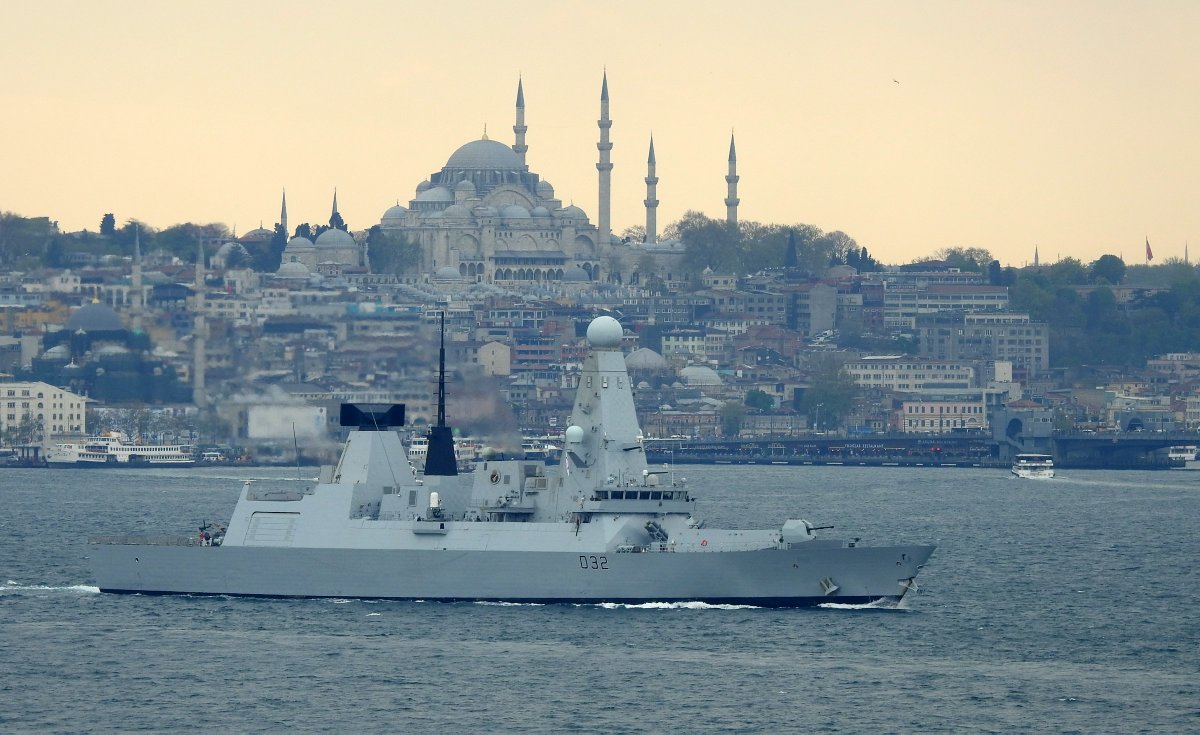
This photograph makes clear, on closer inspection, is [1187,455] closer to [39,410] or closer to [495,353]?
[495,353]

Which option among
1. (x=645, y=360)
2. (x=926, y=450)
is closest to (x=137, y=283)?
(x=645, y=360)

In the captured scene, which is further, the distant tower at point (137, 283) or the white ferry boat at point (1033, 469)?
the distant tower at point (137, 283)

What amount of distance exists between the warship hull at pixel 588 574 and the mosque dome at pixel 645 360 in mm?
114325

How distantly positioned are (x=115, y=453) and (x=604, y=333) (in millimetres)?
71080

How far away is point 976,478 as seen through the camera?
4343 inches

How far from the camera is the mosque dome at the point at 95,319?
13388cm

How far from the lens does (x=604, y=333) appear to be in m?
46.9

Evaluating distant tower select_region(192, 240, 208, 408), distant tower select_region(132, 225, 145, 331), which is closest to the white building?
distant tower select_region(132, 225, 145, 331)

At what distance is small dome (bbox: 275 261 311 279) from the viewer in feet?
567

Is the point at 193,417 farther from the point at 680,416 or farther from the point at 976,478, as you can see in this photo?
the point at 680,416

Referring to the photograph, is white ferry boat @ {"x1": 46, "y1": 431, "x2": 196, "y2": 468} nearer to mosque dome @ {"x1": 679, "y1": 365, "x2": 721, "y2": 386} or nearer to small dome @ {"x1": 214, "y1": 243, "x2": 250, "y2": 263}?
mosque dome @ {"x1": 679, "y1": 365, "x2": 721, "y2": 386}

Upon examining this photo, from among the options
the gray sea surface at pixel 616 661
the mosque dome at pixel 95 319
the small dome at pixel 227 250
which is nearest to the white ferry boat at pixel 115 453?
the mosque dome at pixel 95 319

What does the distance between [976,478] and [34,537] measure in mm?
54033

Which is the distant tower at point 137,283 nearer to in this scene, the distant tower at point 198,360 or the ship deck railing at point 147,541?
the distant tower at point 198,360
